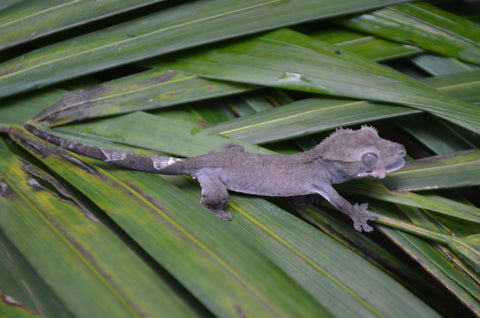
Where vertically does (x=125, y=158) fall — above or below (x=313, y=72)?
below

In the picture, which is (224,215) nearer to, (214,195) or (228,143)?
(214,195)

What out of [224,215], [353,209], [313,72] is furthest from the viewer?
[313,72]

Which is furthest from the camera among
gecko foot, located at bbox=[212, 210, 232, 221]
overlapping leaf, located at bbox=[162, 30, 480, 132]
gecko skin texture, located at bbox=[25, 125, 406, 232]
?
overlapping leaf, located at bbox=[162, 30, 480, 132]

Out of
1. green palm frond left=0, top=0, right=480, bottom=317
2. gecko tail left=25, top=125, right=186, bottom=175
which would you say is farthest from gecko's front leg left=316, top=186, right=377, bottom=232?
gecko tail left=25, top=125, right=186, bottom=175

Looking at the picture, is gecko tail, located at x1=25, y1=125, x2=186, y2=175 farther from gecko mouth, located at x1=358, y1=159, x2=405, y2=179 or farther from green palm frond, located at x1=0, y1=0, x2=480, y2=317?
gecko mouth, located at x1=358, y1=159, x2=405, y2=179

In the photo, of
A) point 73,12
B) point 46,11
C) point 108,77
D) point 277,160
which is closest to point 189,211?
point 277,160

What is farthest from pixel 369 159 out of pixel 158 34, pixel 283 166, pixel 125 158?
pixel 158 34

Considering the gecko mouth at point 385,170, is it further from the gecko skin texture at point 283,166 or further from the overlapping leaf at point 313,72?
the overlapping leaf at point 313,72
